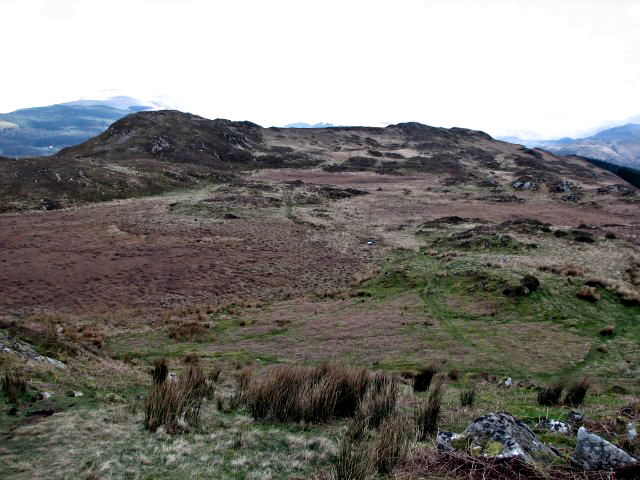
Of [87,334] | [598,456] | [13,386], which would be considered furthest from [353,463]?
[87,334]

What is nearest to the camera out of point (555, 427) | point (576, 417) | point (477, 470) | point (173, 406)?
point (477, 470)

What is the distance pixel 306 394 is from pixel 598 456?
17.8ft

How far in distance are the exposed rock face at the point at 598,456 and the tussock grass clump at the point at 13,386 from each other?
419 inches

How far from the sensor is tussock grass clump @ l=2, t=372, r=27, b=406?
9.22m

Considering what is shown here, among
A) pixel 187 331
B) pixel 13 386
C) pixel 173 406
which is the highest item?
pixel 13 386

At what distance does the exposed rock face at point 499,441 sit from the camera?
6844mm

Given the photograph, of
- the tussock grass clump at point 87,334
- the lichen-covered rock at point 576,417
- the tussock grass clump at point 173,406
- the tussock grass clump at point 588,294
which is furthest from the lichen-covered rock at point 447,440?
the tussock grass clump at point 588,294

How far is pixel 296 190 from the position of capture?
232 ft

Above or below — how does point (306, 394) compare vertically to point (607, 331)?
above

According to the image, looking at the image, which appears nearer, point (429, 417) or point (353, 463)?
point (353, 463)

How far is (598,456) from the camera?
659 cm

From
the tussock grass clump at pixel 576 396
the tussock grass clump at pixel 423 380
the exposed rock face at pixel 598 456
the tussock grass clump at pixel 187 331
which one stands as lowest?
the tussock grass clump at pixel 187 331

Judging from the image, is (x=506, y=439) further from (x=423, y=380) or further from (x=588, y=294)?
(x=588, y=294)

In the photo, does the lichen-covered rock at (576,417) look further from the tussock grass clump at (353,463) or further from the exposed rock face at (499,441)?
the tussock grass clump at (353,463)
